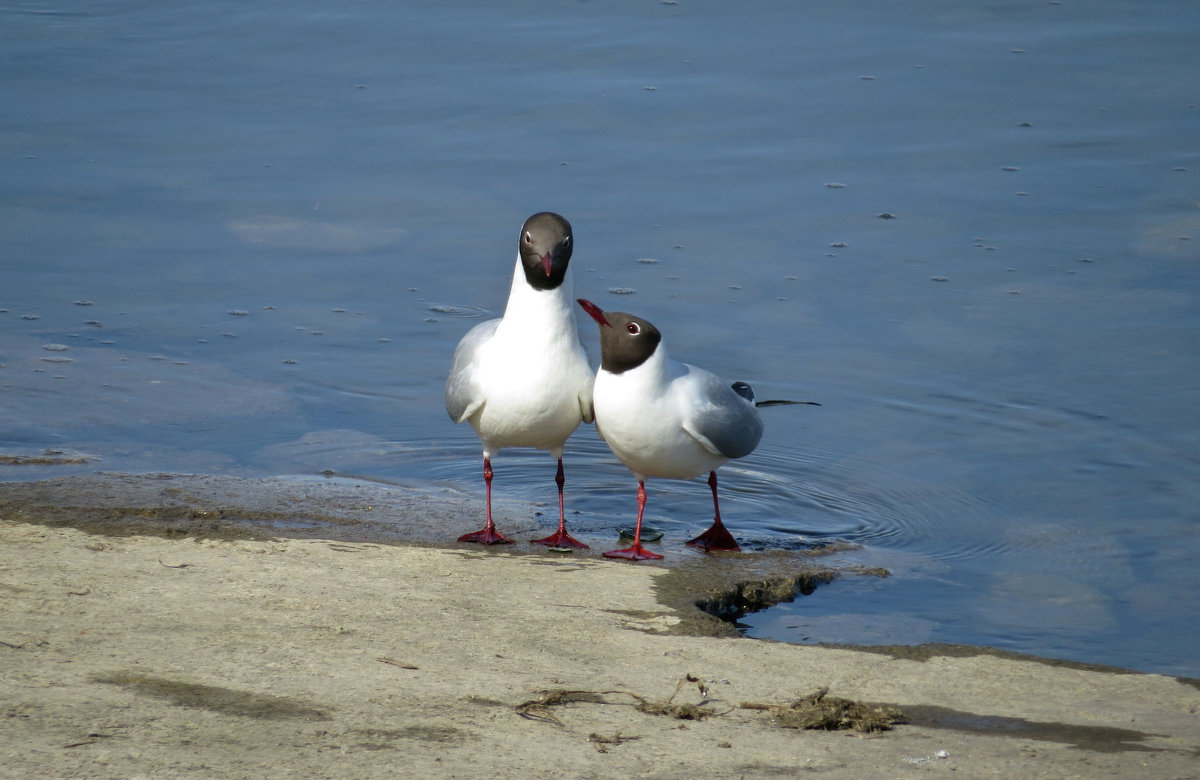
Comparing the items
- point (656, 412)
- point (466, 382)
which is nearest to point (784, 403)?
point (656, 412)

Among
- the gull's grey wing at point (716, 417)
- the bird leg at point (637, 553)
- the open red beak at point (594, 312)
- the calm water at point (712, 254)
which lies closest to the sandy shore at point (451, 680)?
the bird leg at point (637, 553)

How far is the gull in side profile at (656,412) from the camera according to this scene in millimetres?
5773

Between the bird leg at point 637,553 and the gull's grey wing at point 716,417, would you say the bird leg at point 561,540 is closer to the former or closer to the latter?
the bird leg at point 637,553

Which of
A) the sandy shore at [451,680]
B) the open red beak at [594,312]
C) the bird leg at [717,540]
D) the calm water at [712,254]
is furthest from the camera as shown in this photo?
the calm water at [712,254]

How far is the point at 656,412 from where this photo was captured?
5.81 metres

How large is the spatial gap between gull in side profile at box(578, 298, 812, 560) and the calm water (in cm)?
49

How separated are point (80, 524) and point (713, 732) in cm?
313

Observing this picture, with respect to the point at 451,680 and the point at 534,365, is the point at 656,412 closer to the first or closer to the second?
the point at 534,365

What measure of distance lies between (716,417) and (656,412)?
315 mm

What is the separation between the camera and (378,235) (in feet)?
33.7

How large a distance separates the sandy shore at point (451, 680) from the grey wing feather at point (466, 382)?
0.69m

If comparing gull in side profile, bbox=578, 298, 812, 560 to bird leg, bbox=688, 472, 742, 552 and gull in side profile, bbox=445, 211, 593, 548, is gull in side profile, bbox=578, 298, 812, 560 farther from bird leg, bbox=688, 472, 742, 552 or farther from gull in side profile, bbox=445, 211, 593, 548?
gull in side profile, bbox=445, 211, 593, 548

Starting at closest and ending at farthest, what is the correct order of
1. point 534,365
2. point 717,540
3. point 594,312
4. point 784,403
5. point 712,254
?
point 594,312
point 534,365
point 717,540
point 784,403
point 712,254

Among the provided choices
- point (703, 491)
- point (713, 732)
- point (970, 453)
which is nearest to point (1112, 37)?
point (970, 453)
